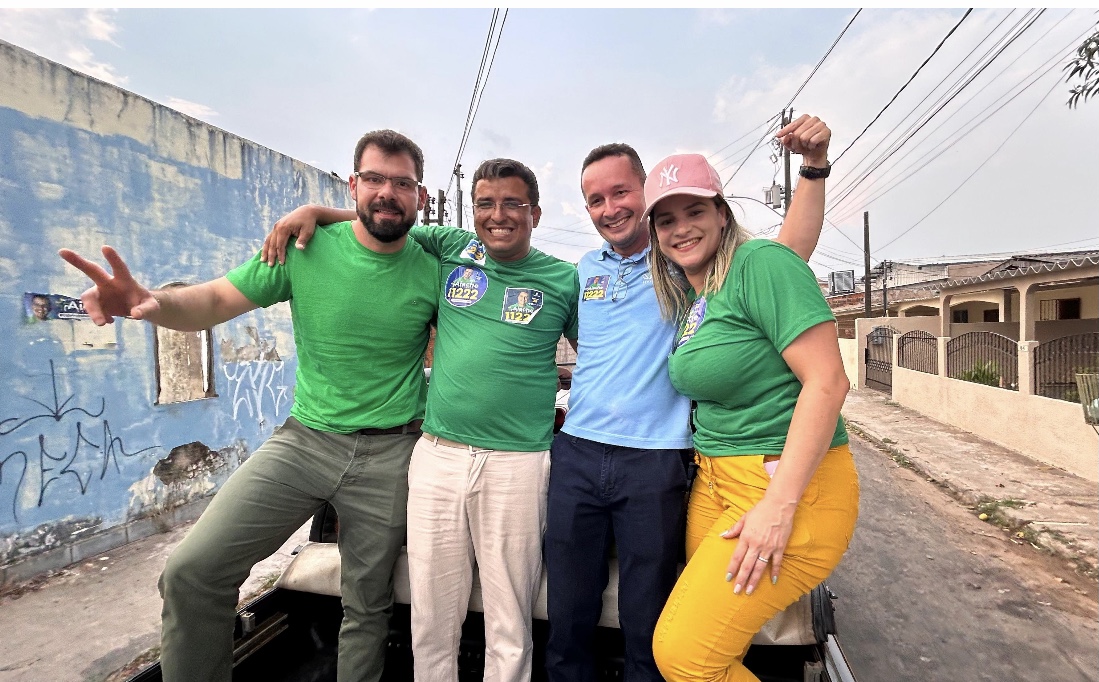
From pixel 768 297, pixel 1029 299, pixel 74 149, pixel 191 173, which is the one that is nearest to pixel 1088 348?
pixel 1029 299

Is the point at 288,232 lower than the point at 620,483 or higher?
higher

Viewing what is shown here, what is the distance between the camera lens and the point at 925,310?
25.0 m

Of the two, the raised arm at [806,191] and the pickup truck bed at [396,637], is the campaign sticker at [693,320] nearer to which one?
the raised arm at [806,191]

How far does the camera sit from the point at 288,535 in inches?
89.8

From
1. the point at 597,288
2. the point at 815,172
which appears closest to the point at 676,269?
the point at 597,288

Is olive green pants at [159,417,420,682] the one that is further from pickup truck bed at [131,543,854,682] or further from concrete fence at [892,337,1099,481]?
concrete fence at [892,337,1099,481]

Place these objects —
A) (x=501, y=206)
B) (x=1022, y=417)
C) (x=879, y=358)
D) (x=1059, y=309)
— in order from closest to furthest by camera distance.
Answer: (x=501, y=206), (x=1022, y=417), (x=879, y=358), (x=1059, y=309)

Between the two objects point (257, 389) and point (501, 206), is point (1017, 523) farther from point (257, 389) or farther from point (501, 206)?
point (257, 389)

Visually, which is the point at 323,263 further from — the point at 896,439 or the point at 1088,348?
the point at 1088,348

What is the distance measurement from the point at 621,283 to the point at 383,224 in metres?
1.02

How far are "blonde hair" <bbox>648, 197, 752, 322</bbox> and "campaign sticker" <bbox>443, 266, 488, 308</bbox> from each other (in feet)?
2.32

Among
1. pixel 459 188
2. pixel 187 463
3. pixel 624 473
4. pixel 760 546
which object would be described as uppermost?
pixel 459 188

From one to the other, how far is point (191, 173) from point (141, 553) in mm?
3960

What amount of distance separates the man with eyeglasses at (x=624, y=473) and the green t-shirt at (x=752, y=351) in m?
0.20
